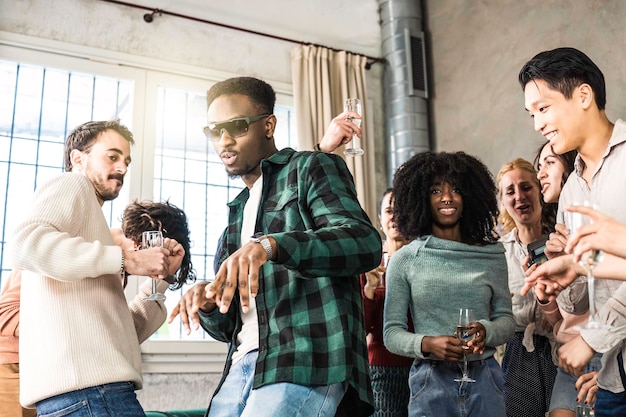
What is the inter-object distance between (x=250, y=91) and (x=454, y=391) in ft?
3.97

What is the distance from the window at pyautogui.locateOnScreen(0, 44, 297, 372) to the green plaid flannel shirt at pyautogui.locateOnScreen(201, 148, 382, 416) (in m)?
2.97

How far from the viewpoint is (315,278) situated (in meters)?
1.73

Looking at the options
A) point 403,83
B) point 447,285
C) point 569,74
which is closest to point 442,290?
point 447,285

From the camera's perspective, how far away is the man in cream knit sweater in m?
1.83

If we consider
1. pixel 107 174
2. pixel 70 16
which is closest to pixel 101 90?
pixel 70 16

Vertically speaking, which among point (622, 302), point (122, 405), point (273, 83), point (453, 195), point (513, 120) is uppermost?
point (273, 83)

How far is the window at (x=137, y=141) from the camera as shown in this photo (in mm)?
4570

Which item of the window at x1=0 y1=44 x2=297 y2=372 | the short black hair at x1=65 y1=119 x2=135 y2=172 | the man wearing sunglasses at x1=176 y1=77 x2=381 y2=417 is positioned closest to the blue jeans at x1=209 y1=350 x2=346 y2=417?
the man wearing sunglasses at x1=176 y1=77 x2=381 y2=417

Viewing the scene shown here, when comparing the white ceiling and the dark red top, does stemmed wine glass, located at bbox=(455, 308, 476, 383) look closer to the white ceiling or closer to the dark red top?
the dark red top

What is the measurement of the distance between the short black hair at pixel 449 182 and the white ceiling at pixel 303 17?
2.90 m

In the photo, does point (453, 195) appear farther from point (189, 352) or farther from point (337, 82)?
point (337, 82)

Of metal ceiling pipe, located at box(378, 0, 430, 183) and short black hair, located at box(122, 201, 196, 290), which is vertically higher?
metal ceiling pipe, located at box(378, 0, 430, 183)

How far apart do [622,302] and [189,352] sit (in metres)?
3.23

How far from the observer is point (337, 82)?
220 inches
